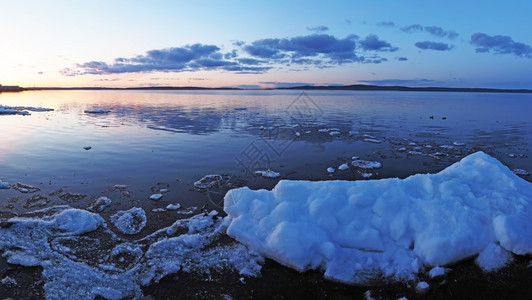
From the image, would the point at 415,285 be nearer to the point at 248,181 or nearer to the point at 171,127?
the point at 248,181

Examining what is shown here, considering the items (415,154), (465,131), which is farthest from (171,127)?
(465,131)

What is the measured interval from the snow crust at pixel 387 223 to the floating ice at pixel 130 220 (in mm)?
2136

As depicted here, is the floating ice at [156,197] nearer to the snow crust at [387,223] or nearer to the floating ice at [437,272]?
the snow crust at [387,223]

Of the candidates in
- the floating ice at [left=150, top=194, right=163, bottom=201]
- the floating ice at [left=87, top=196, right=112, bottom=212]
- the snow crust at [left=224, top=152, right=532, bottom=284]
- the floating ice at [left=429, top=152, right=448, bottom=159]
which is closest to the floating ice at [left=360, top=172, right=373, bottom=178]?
the snow crust at [left=224, top=152, right=532, bottom=284]

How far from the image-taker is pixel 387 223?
6703 mm

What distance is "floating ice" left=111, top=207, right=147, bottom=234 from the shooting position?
7.45 metres

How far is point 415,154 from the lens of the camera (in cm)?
1509

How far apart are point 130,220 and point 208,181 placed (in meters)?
3.57

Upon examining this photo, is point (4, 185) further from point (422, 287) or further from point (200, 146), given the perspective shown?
point (422, 287)

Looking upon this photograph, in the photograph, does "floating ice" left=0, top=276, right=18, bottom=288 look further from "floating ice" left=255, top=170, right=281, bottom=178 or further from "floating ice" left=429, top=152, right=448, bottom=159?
"floating ice" left=429, top=152, right=448, bottom=159

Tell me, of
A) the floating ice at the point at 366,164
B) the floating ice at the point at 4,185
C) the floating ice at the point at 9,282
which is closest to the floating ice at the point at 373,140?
the floating ice at the point at 366,164

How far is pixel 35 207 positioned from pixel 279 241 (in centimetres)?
684

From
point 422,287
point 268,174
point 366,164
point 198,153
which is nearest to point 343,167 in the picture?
point 366,164

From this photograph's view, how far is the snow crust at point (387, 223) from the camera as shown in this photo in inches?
234
